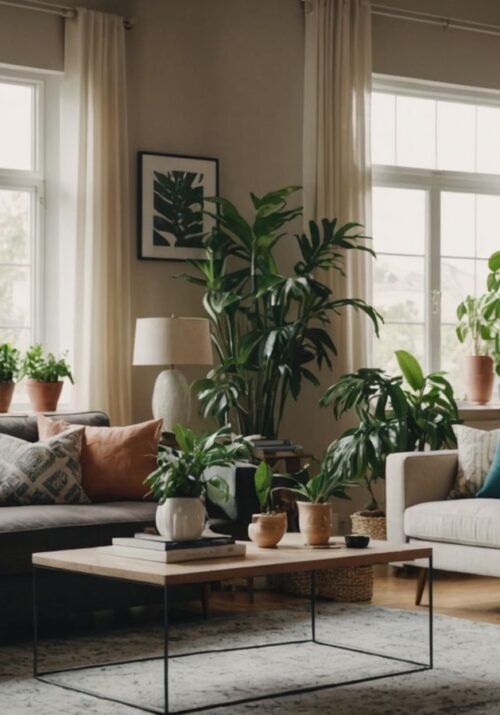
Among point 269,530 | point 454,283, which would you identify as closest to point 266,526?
point 269,530

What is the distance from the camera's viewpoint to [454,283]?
7520 mm

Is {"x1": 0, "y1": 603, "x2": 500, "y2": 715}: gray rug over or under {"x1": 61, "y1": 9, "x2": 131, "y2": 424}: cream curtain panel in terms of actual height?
under

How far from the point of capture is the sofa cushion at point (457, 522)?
16.1 ft

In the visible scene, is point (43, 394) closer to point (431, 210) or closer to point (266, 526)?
point (266, 526)

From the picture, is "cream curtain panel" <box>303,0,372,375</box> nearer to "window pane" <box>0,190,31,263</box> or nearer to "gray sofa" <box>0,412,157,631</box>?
"window pane" <box>0,190,31,263</box>

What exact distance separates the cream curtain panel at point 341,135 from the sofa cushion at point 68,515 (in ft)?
7.15

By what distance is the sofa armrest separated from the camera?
17.6 feet

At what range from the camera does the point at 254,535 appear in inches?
160

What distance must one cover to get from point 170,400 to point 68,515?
4.32 ft

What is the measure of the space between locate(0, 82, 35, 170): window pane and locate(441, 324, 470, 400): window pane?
2.69 metres

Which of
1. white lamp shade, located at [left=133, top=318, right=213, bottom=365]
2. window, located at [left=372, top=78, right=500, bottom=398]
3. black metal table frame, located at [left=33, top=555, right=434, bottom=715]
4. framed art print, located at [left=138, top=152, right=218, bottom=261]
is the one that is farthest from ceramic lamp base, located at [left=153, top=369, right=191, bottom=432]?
window, located at [left=372, top=78, right=500, bottom=398]

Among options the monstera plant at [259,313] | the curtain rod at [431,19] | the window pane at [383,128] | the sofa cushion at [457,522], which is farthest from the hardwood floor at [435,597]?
the curtain rod at [431,19]

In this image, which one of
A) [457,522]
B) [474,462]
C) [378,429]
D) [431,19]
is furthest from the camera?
[431,19]

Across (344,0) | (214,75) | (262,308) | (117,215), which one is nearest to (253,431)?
(262,308)
